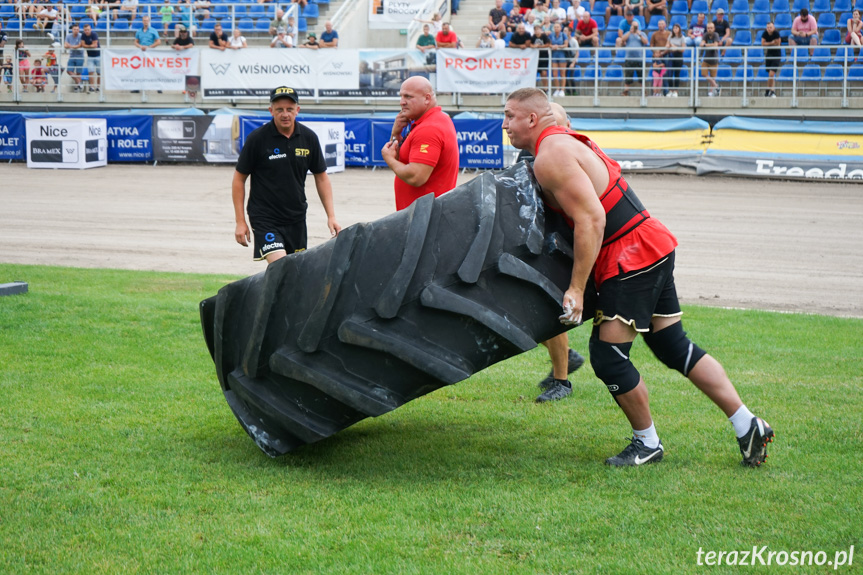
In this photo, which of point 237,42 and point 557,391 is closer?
point 557,391

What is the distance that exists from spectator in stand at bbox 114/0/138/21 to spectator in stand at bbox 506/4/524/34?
11632 millimetres

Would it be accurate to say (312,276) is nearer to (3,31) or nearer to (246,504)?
(246,504)

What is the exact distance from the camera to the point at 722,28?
76.3ft

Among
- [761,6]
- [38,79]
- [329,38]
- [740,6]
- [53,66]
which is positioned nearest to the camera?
[761,6]

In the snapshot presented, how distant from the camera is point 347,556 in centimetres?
349

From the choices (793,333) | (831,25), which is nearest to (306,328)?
(793,333)

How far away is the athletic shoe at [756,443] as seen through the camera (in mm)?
4473

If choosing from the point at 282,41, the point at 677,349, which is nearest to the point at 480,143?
the point at 282,41

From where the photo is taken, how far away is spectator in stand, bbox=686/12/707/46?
2348 centimetres

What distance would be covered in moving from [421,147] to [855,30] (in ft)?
64.8

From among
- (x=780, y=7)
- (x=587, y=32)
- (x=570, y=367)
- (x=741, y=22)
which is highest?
(x=780, y=7)

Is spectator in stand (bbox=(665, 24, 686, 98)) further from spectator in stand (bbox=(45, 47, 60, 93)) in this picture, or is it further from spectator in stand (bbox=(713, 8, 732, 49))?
spectator in stand (bbox=(45, 47, 60, 93))

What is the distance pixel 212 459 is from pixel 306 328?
0.97 meters

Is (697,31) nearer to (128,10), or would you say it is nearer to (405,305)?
(128,10)
